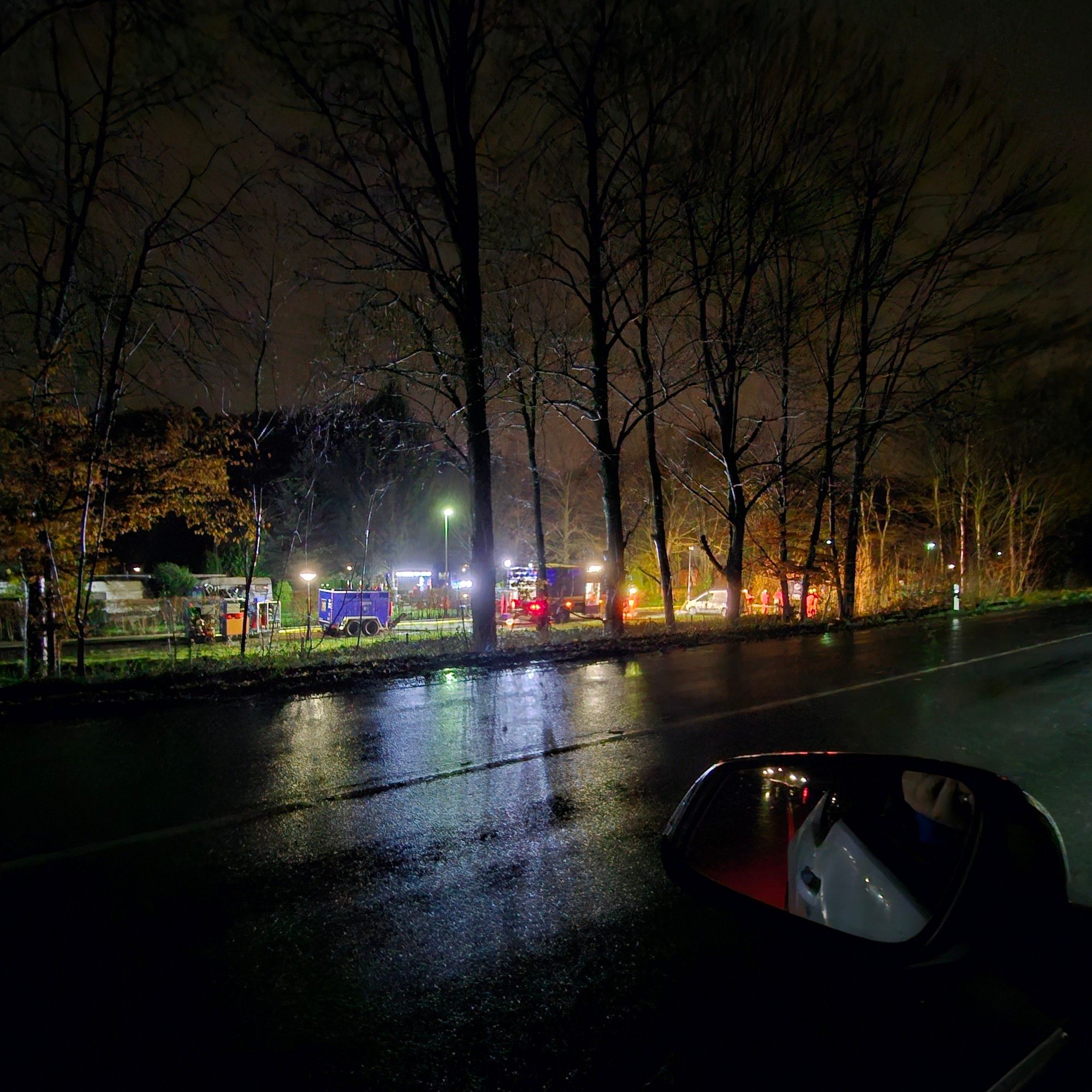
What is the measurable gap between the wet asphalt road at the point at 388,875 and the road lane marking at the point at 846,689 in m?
0.16

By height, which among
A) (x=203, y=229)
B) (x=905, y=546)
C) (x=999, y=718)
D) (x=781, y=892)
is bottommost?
(x=999, y=718)

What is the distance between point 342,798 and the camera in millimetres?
5441

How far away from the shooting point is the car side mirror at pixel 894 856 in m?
1.83

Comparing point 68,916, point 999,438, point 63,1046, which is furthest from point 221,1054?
point 999,438

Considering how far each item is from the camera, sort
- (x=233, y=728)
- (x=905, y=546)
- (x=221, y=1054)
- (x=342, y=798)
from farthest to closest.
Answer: (x=905, y=546) → (x=233, y=728) → (x=342, y=798) → (x=221, y=1054)

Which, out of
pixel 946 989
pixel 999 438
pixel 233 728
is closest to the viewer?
pixel 946 989

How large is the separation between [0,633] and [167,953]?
29675 mm

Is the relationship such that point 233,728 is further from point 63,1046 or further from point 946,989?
point 946,989

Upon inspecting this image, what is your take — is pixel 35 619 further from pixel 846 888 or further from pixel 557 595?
pixel 557 595

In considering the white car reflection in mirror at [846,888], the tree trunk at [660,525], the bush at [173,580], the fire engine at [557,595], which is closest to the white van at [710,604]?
the fire engine at [557,595]

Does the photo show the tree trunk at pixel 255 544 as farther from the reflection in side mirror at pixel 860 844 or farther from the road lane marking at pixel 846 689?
the reflection in side mirror at pixel 860 844

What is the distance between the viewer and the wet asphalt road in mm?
2572

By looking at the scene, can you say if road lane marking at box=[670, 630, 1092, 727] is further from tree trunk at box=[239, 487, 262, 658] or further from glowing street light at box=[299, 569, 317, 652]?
glowing street light at box=[299, 569, 317, 652]

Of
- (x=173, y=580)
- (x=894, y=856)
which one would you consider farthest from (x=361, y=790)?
(x=173, y=580)
